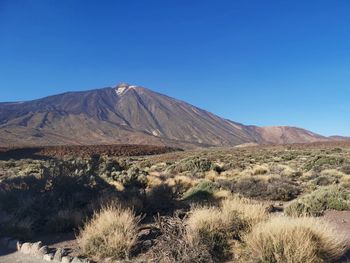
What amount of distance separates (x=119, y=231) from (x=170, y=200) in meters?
5.73

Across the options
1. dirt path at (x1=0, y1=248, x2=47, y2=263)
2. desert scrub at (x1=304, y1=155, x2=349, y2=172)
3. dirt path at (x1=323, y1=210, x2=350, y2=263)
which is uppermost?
desert scrub at (x1=304, y1=155, x2=349, y2=172)

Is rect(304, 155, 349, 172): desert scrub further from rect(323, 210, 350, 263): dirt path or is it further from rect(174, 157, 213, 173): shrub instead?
rect(323, 210, 350, 263): dirt path

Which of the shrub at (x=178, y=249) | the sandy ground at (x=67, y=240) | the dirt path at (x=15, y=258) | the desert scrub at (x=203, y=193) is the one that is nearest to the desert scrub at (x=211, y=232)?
the shrub at (x=178, y=249)

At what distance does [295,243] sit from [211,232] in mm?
1858

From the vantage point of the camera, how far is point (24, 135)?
143 metres

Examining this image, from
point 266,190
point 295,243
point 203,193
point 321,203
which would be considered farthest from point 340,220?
point 203,193

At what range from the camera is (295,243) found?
6461 mm

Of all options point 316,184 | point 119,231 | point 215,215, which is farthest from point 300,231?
point 316,184

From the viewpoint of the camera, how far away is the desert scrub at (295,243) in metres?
6.36

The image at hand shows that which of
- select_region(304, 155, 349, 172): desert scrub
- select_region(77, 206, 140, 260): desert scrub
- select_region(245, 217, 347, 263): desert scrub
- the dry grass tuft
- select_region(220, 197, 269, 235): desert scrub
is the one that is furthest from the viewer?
select_region(304, 155, 349, 172): desert scrub

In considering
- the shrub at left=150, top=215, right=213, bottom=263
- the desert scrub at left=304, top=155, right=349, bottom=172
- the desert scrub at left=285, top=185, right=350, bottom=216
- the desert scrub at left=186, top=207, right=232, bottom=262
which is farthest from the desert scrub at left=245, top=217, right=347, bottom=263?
the desert scrub at left=304, top=155, right=349, bottom=172

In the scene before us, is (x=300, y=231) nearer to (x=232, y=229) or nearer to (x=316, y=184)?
(x=232, y=229)

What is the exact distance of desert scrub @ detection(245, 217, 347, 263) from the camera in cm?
636

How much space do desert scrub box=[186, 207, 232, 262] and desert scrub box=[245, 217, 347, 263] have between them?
684 mm
